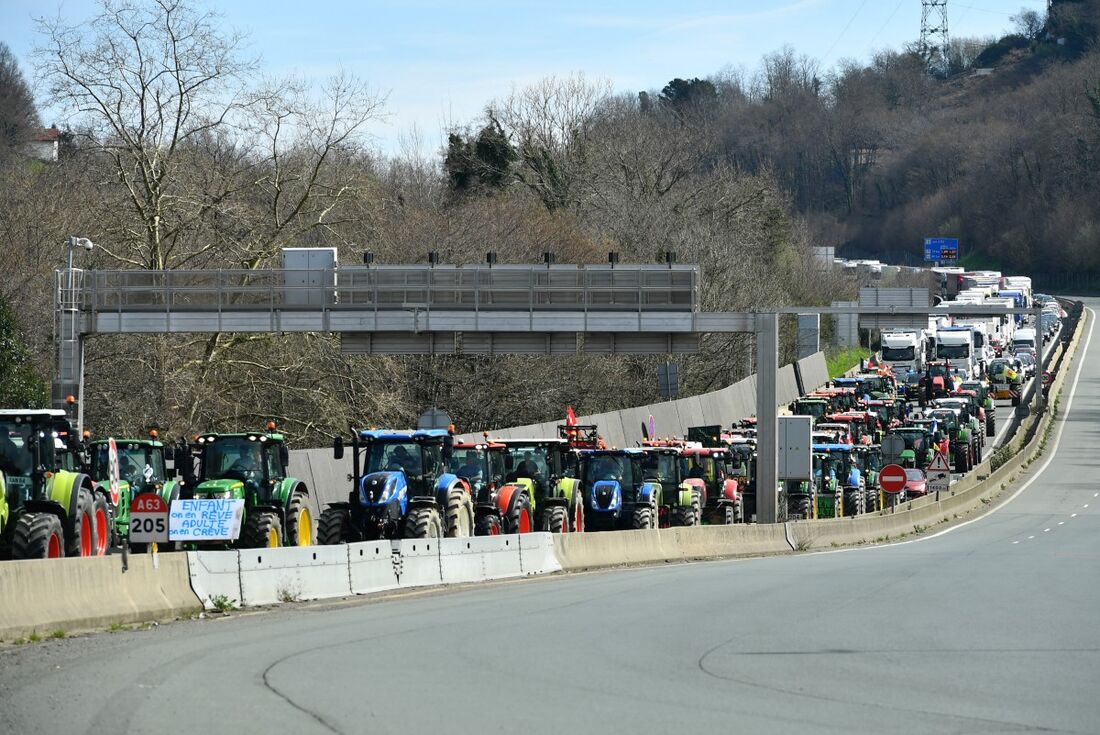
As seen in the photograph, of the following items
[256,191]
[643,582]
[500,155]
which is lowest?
[643,582]

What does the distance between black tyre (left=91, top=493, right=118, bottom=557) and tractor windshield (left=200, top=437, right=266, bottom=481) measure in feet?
7.23

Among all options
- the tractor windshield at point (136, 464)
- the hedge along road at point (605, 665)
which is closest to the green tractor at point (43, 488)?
the hedge along road at point (605, 665)

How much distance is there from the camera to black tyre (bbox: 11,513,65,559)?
18062 millimetres

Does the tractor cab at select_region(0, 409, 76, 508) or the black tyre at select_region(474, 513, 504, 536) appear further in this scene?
the black tyre at select_region(474, 513, 504, 536)

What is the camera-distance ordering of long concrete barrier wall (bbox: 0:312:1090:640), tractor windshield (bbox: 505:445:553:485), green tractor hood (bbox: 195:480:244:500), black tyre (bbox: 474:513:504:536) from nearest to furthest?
long concrete barrier wall (bbox: 0:312:1090:640) < green tractor hood (bbox: 195:480:244:500) < black tyre (bbox: 474:513:504:536) < tractor windshield (bbox: 505:445:553:485)

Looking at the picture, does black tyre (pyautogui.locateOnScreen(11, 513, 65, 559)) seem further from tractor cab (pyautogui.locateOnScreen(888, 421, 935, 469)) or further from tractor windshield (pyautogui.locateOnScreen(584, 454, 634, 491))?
tractor cab (pyautogui.locateOnScreen(888, 421, 935, 469))

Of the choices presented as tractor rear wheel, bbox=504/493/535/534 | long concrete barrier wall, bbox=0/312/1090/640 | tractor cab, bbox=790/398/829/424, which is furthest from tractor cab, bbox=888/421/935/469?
tractor rear wheel, bbox=504/493/535/534

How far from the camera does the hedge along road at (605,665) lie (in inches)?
413

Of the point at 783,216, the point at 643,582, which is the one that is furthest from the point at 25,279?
the point at 783,216

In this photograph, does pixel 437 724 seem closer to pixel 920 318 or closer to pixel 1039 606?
pixel 1039 606

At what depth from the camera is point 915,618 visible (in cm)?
1683

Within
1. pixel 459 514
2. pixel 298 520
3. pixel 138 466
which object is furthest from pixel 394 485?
pixel 138 466

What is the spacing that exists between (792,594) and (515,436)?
24.1m

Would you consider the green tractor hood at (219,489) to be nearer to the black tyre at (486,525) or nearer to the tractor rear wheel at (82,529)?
the tractor rear wheel at (82,529)
